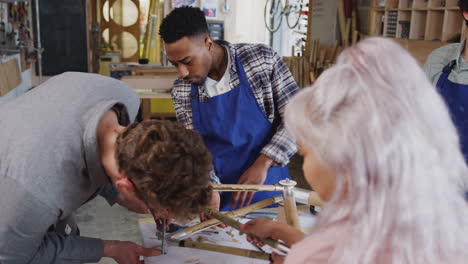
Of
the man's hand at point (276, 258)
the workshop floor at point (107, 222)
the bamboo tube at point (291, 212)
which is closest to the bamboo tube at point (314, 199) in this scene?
the bamboo tube at point (291, 212)

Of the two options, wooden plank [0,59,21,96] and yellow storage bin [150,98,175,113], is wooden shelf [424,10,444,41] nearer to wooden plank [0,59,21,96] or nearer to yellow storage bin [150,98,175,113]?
yellow storage bin [150,98,175,113]

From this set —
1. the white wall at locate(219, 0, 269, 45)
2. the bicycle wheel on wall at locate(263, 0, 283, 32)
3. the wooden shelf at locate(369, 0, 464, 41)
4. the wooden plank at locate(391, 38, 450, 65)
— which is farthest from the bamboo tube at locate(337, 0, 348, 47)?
the white wall at locate(219, 0, 269, 45)

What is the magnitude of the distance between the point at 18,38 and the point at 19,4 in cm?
51

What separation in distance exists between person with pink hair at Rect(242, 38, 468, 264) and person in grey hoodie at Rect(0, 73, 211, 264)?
0.46 metres

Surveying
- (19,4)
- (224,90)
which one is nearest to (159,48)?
(19,4)

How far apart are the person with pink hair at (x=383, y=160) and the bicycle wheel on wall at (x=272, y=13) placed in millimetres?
8156

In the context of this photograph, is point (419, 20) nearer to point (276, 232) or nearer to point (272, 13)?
point (276, 232)

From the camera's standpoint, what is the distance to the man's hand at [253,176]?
76.5 inches

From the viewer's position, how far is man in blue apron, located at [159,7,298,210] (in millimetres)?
1970

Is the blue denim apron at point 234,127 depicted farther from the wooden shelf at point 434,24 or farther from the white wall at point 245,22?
the white wall at point 245,22

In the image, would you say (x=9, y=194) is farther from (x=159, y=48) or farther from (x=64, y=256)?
(x=159, y=48)

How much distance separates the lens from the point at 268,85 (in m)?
2.02

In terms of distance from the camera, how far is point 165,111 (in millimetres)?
5777

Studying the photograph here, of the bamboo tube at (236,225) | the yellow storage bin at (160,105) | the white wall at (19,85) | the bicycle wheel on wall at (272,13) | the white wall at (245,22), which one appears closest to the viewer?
the bamboo tube at (236,225)
